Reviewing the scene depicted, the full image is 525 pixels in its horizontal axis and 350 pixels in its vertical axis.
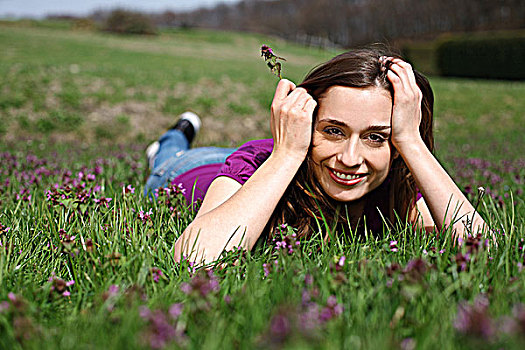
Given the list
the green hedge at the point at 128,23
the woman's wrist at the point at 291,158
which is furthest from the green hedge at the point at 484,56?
the green hedge at the point at 128,23

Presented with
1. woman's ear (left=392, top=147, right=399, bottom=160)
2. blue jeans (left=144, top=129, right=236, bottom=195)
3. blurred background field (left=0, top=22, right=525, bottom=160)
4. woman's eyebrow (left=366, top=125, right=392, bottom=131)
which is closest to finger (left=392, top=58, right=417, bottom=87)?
woman's eyebrow (left=366, top=125, right=392, bottom=131)

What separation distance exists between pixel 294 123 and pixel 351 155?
0.37 metres

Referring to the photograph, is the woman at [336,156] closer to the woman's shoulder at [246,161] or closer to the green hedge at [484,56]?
the woman's shoulder at [246,161]

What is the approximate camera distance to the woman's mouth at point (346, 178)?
2471 mm

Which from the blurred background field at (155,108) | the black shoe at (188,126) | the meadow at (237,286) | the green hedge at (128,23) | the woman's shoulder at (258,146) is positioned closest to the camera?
the meadow at (237,286)

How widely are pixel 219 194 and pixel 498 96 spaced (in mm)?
17534

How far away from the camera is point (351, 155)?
2381 millimetres

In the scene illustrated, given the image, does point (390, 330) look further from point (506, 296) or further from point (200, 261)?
point (200, 261)

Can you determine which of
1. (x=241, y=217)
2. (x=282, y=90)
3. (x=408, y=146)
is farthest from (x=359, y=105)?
(x=241, y=217)

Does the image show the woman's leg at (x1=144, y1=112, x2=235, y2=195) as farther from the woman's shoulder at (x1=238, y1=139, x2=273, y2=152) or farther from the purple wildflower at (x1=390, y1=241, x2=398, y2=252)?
the purple wildflower at (x1=390, y1=241, x2=398, y2=252)

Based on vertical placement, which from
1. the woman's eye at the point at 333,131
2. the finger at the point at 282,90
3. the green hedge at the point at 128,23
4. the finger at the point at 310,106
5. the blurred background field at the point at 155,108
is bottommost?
the blurred background field at the point at 155,108

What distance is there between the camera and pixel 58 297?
1720 millimetres

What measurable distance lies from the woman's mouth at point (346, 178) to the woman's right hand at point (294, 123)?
0.21 metres

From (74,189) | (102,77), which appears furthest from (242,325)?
(102,77)
